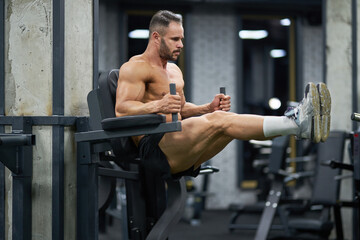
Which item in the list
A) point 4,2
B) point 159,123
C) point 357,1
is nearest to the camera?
point 159,123

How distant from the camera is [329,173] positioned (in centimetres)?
460

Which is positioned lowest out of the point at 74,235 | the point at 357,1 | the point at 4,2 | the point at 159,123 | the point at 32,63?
the point at 74,235

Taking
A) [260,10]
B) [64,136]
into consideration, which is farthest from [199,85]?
[64,136]

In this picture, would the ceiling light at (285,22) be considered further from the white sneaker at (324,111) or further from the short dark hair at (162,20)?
the white sneaker at (324,111)

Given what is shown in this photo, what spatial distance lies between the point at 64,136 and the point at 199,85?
182 inches

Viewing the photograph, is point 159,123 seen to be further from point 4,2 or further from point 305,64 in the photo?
point 305,64

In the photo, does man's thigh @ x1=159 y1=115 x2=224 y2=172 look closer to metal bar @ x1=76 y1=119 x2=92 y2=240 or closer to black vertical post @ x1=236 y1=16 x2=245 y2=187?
metal bar @ x1=76 y1=119 x2=92 y2=240

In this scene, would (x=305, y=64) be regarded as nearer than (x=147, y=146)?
No

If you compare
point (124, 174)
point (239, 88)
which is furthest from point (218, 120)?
point (239, 88)

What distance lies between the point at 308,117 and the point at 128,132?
76 centimetres

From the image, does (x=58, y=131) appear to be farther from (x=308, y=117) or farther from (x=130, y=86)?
(x=308, y=117)

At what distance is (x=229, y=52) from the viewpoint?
7.48 metres

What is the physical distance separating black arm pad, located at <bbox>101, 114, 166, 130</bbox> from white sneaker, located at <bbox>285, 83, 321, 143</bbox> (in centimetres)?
56

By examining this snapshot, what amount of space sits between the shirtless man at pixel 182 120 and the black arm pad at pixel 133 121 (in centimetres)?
6
